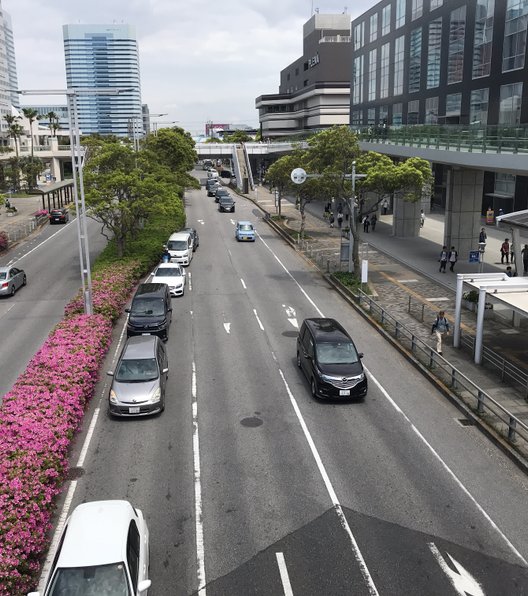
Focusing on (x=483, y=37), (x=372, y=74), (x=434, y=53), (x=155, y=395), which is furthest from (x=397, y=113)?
(x=155, y=395)

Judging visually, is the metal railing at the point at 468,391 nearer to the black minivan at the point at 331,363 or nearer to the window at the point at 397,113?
the black minivan at the point at 331,363

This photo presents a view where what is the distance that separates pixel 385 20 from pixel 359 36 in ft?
30.3

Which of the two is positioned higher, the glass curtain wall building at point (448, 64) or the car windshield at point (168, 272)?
the glass curtain wall building at point (448, 64)

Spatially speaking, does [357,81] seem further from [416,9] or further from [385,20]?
[416,9]

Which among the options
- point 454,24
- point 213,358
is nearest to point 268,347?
point 213,358

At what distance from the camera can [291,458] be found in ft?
51.1

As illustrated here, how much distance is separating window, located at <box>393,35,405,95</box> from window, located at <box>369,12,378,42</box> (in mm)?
6825

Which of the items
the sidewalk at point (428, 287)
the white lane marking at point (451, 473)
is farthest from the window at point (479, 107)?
the white lane marking at point (451, 473)

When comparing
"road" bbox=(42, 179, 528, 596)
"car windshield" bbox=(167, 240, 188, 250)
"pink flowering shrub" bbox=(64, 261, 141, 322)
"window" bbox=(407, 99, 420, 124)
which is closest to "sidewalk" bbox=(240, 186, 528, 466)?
"road" bbox=(42, 179, 528, 596)

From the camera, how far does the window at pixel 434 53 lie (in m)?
49.2

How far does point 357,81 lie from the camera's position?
71.6m

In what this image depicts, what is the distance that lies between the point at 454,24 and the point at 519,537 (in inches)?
1756

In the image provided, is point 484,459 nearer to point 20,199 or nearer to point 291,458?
point 291,458

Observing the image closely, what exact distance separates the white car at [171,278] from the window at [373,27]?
1710 inches
